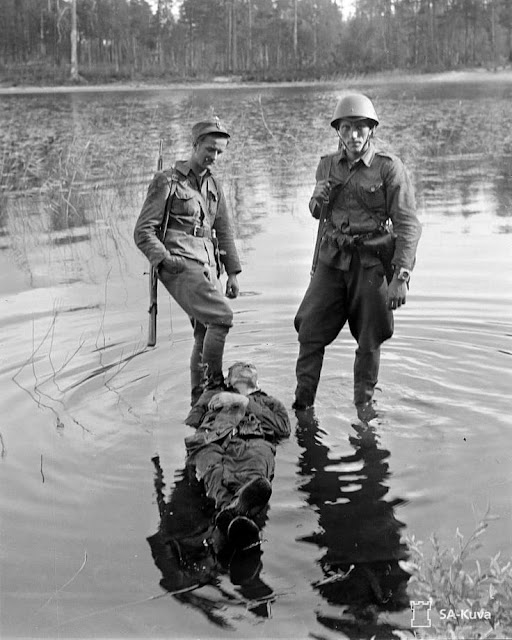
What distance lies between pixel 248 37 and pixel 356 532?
79222 mm

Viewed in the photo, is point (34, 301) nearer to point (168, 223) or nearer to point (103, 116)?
point (168, 223)

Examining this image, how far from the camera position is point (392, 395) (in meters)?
7.28

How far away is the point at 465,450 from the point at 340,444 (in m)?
A: 0.85

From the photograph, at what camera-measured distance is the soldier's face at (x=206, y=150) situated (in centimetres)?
665

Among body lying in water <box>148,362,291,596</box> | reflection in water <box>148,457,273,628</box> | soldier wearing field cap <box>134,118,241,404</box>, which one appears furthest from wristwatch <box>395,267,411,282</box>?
reflection in water <box>148,457,273,628</box>

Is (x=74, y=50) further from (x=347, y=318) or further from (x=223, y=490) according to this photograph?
(x=223, y=490)

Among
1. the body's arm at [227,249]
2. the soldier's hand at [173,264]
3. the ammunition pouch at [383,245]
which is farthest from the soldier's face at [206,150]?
the ammunition pouch at [383,245]

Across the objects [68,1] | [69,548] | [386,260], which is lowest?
[69,548]

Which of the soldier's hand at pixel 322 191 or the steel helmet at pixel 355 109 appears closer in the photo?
the steel helmet at pixel 355 109

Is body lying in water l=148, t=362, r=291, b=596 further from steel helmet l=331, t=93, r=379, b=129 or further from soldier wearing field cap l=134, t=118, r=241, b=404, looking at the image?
steel helmet l=331, t=93, r=379, b=129

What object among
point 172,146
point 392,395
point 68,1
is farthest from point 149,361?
point 68,1

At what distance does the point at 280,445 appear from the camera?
6.35 meters

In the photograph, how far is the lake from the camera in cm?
439

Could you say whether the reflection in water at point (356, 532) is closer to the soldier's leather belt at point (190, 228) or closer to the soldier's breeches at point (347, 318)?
the soldier's breeches at point (347, 318)
